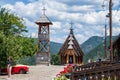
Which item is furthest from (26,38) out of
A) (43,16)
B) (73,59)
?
(73,59)

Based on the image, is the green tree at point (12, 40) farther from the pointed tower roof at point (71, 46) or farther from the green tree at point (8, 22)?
the pointed tower roof at point (71, 46)

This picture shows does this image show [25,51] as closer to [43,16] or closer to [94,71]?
[43,16]

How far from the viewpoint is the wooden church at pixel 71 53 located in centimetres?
7744

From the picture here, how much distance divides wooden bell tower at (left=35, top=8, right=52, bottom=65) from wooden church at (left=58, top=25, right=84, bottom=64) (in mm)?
11591

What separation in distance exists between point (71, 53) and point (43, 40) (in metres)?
12.9

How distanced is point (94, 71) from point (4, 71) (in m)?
26.7

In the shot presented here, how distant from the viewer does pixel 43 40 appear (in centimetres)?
6612

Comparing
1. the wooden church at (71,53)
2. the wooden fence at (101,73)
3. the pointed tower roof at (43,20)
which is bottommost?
the wooden fence at (101,73)

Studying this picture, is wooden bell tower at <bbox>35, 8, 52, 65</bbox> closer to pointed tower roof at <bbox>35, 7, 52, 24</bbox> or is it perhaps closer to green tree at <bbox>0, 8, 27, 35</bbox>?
pointed tower roof at <bbox>35, 7, 52, 24</bbox>

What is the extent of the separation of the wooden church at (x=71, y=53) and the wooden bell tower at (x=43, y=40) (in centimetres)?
1159

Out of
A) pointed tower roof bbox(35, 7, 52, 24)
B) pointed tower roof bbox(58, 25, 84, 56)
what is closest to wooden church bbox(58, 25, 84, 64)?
pointed tower roof bbox(58, 25, 84, 56)

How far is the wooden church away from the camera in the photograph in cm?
7744

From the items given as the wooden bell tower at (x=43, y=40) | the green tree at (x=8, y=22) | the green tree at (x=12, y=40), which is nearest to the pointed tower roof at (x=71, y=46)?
the wooden bell tower at (x=43, y=40)

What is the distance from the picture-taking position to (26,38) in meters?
50.6
